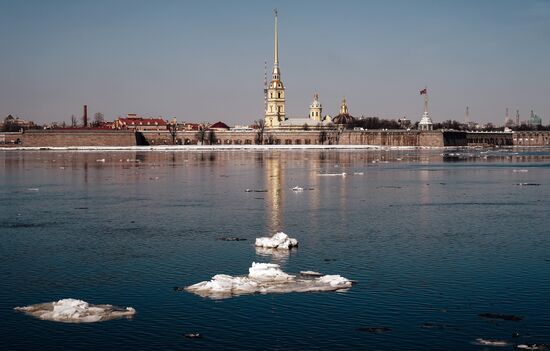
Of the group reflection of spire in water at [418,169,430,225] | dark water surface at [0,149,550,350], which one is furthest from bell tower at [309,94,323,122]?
dark water surface at [0,149,550,350]

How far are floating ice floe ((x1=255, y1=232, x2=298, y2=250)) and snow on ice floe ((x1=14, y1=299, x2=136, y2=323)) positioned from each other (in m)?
5.81

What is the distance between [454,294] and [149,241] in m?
8.70

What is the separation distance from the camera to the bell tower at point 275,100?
160 metres

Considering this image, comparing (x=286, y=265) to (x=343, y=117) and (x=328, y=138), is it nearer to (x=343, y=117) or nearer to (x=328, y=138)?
(x=328, y=138)

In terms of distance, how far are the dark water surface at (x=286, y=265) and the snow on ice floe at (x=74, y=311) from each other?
0.22 meters

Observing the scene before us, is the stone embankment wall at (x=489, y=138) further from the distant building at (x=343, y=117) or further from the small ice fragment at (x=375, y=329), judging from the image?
the small ice fragment at (x=375, y=329)

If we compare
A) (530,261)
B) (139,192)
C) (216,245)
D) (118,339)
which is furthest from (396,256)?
(139,192)

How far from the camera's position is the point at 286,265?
16.0 metres

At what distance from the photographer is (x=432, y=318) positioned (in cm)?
1223

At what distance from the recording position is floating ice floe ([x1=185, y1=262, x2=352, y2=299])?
45.4 ft

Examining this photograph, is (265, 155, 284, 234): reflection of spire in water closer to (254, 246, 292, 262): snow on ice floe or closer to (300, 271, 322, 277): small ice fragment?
(254, 246, 292, 262): snow on ice floe

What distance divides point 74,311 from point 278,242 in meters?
6.66

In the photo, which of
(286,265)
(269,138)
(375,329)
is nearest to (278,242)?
(286,265)

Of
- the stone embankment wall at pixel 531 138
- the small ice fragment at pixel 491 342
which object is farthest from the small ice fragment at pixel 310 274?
the stone embankment wall at pixel 531 138
